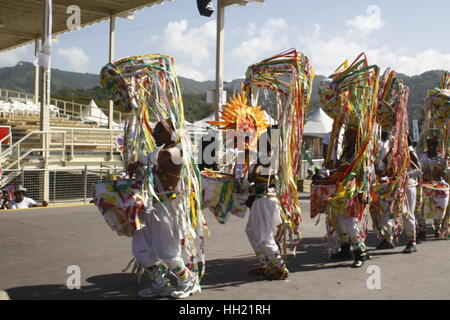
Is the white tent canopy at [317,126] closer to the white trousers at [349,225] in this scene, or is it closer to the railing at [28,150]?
the railing at [28,150]

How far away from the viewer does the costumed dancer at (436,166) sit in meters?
8.46

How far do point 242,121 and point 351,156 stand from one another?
1.68m

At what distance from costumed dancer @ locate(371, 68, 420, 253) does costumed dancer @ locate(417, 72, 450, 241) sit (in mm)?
1195

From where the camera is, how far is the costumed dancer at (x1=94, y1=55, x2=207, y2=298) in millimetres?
4965

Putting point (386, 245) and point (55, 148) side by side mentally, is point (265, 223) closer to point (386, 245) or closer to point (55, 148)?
point (386, 245)

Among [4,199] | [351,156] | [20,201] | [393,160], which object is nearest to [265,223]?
[351,156]

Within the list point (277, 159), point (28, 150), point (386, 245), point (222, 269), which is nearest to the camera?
point (277, 159)

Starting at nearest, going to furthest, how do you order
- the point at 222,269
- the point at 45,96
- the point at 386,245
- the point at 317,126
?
the point at 222,269, the point at 386,245, the point at 45,96, the point at 317,126

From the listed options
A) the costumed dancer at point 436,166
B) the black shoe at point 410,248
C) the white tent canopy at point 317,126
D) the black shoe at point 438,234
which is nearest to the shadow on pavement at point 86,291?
the black shoe at point 410,248

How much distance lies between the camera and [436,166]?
8.58 meters

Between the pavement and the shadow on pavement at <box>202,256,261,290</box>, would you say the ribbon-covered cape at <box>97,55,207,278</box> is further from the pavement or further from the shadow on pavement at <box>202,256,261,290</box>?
the pavement

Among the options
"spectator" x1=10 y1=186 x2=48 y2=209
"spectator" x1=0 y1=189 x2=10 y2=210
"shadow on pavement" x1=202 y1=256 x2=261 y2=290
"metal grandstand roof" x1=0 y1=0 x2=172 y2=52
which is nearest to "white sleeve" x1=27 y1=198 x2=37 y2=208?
"spectator" x1=10 y1=186 x2=48 y2=209

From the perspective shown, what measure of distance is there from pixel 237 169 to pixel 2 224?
5015 mm
